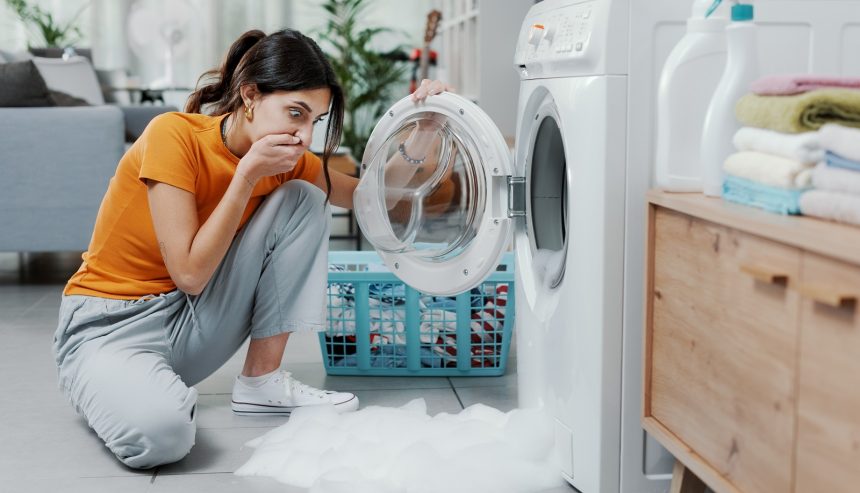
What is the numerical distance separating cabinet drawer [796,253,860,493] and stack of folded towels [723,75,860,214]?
16 cm

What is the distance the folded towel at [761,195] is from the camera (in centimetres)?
109

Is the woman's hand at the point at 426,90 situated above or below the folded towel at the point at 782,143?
above

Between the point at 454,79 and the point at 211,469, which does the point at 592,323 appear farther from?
the point at 454,79

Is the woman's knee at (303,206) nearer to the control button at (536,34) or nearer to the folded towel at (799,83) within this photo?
the control button at (536,34)

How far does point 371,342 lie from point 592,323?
0.92m

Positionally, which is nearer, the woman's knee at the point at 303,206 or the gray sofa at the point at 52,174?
the woman's knee at the point at 303,206

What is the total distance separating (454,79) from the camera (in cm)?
509

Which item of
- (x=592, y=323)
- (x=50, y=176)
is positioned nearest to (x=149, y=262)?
(x=592, y=323)

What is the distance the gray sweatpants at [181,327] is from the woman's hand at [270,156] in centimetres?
25

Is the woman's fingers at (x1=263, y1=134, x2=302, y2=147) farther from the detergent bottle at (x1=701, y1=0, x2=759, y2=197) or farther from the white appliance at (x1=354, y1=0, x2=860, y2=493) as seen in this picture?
the detergent bottle at (x1=701, y1=0, x2=759, y2=197)

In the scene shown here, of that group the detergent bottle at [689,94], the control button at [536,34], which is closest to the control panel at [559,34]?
the control button at [536,34]

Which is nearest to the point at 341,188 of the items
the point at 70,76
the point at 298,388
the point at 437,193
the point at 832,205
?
the point at 437,193

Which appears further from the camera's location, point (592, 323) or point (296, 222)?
point (296, 222)

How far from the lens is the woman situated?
1730 millimetres
